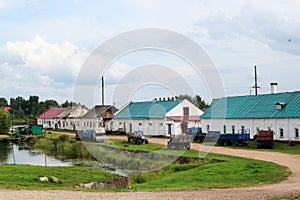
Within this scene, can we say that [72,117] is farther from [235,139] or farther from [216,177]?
[216,177]

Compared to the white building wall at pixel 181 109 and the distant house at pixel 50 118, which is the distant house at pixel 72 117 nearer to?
the distant house at pixel 50 118

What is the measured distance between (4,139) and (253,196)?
5522cm

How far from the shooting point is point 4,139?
62719 mm

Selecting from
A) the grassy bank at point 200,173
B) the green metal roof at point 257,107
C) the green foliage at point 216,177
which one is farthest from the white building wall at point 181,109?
the green foliage at point 216,177

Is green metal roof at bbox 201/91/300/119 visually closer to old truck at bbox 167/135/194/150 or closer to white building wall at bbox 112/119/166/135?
white building wall at bbox 112/119/166/135

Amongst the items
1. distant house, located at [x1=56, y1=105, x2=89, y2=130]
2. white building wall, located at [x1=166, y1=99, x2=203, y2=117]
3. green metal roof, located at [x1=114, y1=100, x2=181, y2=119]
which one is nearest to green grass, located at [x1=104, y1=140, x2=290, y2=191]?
white building wall, located at [x1=166, y1=99, x2=203, y2=117]

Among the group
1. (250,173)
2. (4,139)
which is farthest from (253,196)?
(4,139)

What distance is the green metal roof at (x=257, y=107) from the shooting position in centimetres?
3638

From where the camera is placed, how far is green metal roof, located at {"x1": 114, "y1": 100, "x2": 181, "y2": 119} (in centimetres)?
4997

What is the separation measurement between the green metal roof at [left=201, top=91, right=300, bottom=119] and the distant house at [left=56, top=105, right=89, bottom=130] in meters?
33.0

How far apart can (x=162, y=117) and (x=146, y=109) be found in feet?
16.7

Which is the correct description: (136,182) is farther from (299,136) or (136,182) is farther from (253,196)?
(299,136)

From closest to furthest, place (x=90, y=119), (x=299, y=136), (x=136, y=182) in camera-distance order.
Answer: (x=136, y=182)
(x=299, y=136)
(x=90, y=119)

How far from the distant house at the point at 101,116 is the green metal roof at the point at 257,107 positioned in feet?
66.8
